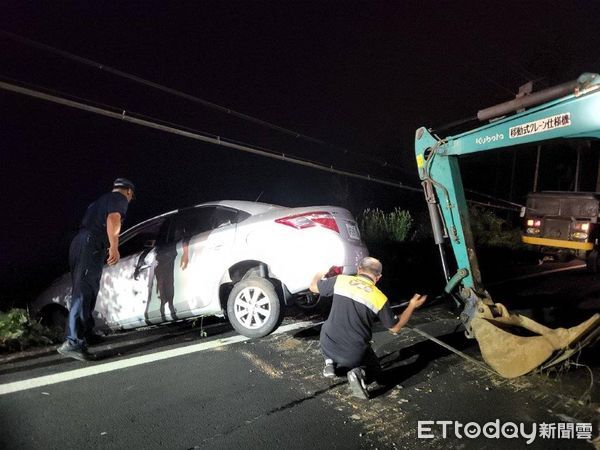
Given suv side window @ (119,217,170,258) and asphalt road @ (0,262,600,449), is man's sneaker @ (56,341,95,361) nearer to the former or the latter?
asphalt road @ (0,262,600,449)

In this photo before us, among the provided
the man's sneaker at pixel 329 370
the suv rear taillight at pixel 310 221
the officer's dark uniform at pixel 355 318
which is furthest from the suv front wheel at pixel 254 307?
the officer's dark uniform at pixel 355 318

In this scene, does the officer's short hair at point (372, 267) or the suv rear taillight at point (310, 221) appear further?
the suv rear taillight at point (310, 221)

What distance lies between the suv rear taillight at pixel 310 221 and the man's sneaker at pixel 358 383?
1819 mm

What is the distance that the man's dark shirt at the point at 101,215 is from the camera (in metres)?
4.76

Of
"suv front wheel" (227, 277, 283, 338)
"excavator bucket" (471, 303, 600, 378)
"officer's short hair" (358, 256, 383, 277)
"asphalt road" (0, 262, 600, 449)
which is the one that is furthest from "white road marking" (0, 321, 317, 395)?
"excavator bucket" (471, 303, 600, 378)

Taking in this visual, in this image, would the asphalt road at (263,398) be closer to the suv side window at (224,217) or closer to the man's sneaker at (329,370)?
the man's sneaker at (329,370)

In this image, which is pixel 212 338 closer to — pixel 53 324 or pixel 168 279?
pixel 168 279

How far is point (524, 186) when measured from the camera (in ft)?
67.1

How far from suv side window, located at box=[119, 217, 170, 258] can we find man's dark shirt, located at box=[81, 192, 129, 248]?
33.4 inches

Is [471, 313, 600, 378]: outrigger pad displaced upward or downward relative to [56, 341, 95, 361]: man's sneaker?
downward

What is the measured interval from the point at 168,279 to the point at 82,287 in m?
1.00

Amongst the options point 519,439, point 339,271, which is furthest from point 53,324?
point 519,439

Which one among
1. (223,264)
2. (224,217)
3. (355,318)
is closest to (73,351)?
(223,264)

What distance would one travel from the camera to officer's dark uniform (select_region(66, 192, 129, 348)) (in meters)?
4.58
